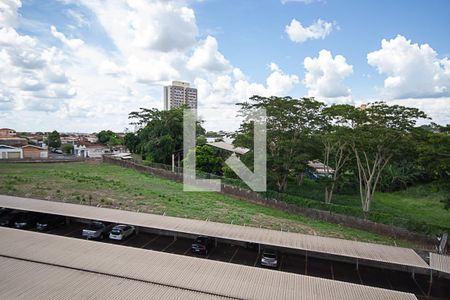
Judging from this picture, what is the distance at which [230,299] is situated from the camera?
8031 mm

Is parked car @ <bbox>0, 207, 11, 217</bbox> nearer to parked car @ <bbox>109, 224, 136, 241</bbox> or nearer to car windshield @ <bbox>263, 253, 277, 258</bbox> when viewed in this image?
parked car @ <bbox>109, 224, 136, 241</bbox>

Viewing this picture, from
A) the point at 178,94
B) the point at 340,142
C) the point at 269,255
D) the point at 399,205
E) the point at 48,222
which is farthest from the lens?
the point at 178,94

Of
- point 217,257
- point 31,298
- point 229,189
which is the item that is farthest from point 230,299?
point 229,189

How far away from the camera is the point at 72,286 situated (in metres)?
8.37

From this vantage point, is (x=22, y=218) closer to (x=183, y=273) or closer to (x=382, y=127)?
(x=183, y=273)

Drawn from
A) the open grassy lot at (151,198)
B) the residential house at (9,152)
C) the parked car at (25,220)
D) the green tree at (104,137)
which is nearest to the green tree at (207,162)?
the open grassy lot at (151,198)

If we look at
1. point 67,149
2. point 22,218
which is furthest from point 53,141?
point 22,218

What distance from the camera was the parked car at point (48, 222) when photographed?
1596 centimetres

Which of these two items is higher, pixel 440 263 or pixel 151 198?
pixel 151 198

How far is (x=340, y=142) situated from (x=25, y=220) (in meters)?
21.3

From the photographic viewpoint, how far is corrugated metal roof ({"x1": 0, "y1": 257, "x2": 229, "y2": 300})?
794 cm

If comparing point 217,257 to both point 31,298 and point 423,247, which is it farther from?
point 423,247

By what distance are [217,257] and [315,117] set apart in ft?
48.5

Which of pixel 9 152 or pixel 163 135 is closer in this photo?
pixel 163 135
